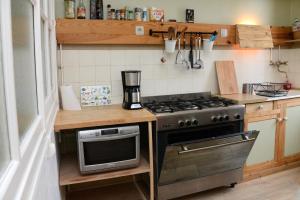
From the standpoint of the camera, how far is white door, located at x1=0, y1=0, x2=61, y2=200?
1.99 feet

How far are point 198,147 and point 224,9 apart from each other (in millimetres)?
1675

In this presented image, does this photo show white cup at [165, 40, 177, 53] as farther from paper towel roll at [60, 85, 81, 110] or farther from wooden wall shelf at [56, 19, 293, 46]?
paper towel roll at [60, 85, 81, 110]

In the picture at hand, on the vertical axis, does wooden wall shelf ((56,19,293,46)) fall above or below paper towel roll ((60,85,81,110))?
above

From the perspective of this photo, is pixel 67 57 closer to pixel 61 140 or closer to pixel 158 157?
pixel 61 140

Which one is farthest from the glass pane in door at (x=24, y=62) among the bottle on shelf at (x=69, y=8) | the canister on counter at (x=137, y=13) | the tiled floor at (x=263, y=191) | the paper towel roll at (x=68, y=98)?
the tiled floor at (x=263, y=191)

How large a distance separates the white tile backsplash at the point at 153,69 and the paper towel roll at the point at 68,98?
182mm

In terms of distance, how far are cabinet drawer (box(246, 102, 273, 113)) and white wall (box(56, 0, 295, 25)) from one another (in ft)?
3.31

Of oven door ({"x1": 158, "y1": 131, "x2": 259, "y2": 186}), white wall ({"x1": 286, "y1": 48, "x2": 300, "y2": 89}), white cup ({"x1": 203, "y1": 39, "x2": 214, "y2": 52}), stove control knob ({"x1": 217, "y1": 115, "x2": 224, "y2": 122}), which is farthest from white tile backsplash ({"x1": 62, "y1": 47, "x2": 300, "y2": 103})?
oven door ({"x1": 158, "y1": 131, "x2": 259, "y2": 186})

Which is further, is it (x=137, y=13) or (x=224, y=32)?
(x=224, y=32)

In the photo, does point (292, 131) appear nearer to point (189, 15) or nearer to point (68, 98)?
point (189, 15)

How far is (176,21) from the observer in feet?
8.32

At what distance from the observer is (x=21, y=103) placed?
86 centimetres

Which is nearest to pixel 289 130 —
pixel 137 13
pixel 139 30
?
pixel 139 30

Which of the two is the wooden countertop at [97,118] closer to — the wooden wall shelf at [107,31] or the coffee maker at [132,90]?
the coffee maker at [132,90]
